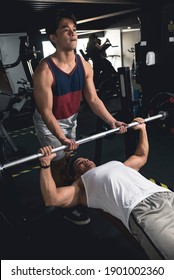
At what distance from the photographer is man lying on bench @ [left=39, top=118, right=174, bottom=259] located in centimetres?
110

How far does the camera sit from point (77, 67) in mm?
1683

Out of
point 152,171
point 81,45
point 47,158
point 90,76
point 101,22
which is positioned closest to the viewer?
point 47,158

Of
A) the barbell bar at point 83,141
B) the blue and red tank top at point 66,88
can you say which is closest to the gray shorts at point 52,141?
the blue and red tank top at point 66,88

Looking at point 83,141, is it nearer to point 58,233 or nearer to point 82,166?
point 82,166

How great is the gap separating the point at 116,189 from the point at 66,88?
71cm

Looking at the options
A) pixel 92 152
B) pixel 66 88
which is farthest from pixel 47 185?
pixel 92 152

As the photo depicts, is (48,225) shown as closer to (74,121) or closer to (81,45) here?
(74,121)

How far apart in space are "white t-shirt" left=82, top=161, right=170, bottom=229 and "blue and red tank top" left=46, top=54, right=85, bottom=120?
50 cm

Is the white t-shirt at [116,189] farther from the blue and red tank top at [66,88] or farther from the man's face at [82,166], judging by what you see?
the blue and red tank top at [66,88]

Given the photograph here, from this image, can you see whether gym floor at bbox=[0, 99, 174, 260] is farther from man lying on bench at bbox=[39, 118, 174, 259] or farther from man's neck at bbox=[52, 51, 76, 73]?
man's neck at bbox=[52, 51, 76, 73]

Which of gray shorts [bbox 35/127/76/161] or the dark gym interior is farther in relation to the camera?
gray shorts [bbox 35/127/76/161]

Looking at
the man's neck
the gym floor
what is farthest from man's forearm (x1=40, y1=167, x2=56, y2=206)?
the man's neck
